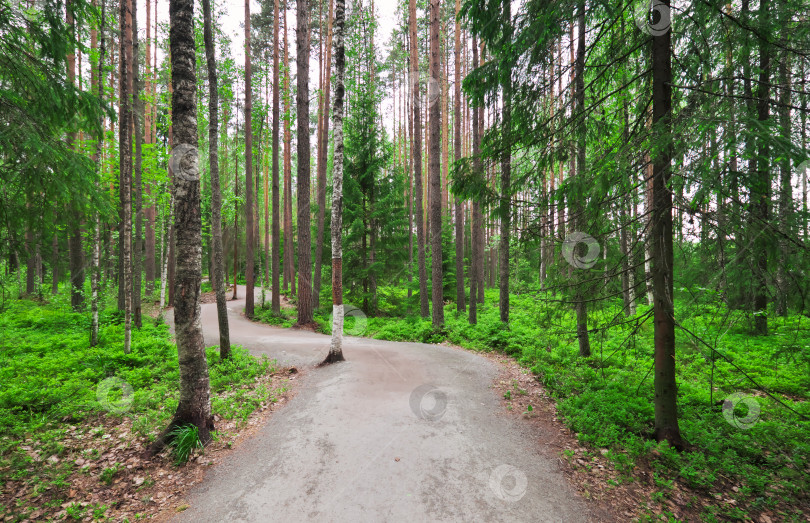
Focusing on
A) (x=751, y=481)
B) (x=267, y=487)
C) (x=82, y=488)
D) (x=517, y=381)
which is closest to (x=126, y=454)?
(x=82, y=488)

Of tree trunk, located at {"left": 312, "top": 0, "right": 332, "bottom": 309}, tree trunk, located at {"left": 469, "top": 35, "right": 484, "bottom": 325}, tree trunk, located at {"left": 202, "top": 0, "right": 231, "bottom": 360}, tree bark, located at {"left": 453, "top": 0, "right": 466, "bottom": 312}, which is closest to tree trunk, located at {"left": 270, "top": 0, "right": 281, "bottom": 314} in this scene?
tree trunk, located at {"left": 312, "top": 0, "right": 332, "bottom": 309}

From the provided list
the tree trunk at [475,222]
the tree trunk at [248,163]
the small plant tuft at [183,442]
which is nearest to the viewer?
the small plant tuft at [183,442]

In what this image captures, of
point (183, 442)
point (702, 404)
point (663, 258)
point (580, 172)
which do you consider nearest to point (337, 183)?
point (580, 172)

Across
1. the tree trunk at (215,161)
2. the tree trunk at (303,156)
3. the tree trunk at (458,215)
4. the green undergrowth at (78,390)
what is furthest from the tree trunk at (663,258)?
the tree trunk at (303,156)

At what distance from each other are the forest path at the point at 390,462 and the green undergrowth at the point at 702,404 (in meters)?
1.33

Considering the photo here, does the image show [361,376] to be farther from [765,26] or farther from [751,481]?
[765,26]

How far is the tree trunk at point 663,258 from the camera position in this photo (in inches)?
165

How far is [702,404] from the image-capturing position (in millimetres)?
5961

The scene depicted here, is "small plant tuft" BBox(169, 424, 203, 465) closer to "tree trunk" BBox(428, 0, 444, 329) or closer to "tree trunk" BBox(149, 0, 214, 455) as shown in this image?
"tree trunk" BBox(149, 0, 214, 455)

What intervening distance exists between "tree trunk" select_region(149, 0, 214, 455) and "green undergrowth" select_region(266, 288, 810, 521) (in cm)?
446

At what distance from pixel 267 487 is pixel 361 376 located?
3.43 metres

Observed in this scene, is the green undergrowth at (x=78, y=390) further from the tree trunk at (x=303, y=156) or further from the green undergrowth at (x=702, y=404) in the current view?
the tree trunk at (x=303, y=156)

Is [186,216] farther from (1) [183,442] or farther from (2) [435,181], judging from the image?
(2) [435,181]

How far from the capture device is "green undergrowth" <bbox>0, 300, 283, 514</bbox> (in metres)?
4.88
